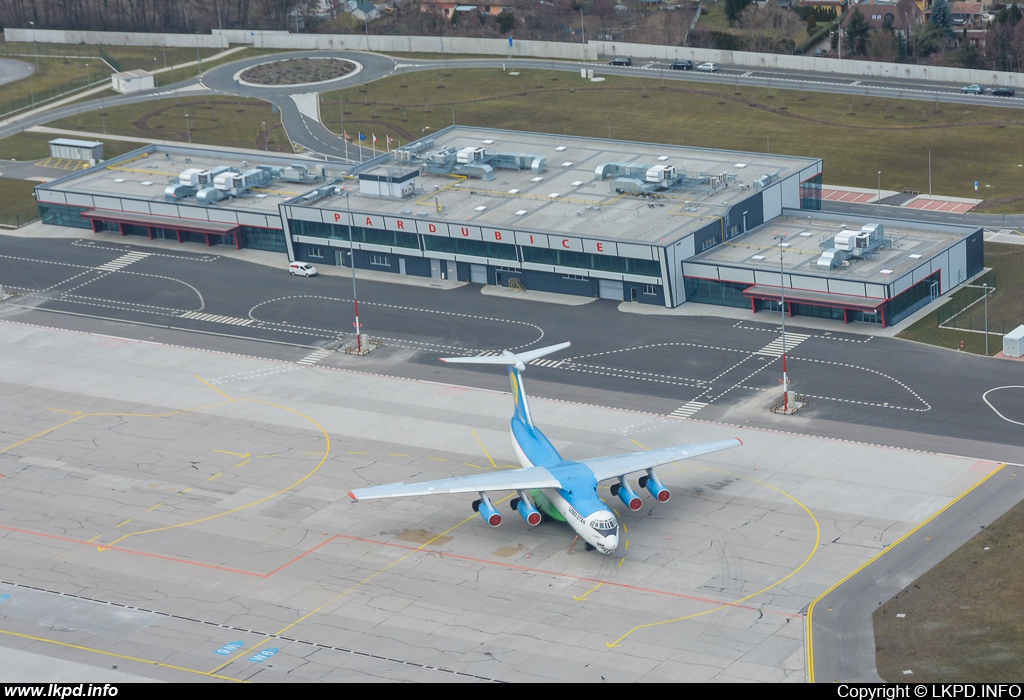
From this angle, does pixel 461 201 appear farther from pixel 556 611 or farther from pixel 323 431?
pixel 556 611

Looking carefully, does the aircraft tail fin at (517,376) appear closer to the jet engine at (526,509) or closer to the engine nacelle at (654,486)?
the jet engine at (526,509)

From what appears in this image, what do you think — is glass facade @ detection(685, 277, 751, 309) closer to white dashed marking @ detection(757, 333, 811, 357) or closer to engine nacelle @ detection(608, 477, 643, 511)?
white dashed marking @ detection(757, 333, 811, 357)

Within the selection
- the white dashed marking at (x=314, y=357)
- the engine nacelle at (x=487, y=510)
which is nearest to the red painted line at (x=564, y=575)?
the engine nacelle at (x=487, y=510)

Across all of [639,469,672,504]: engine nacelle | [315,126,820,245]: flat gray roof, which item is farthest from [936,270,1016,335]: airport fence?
[639,469,672,504]: engine nacelle

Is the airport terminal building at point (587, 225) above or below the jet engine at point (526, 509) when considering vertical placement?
above

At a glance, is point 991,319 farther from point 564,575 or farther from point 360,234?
point 360,234

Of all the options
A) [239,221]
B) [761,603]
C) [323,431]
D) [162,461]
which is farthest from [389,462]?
[239,221]
